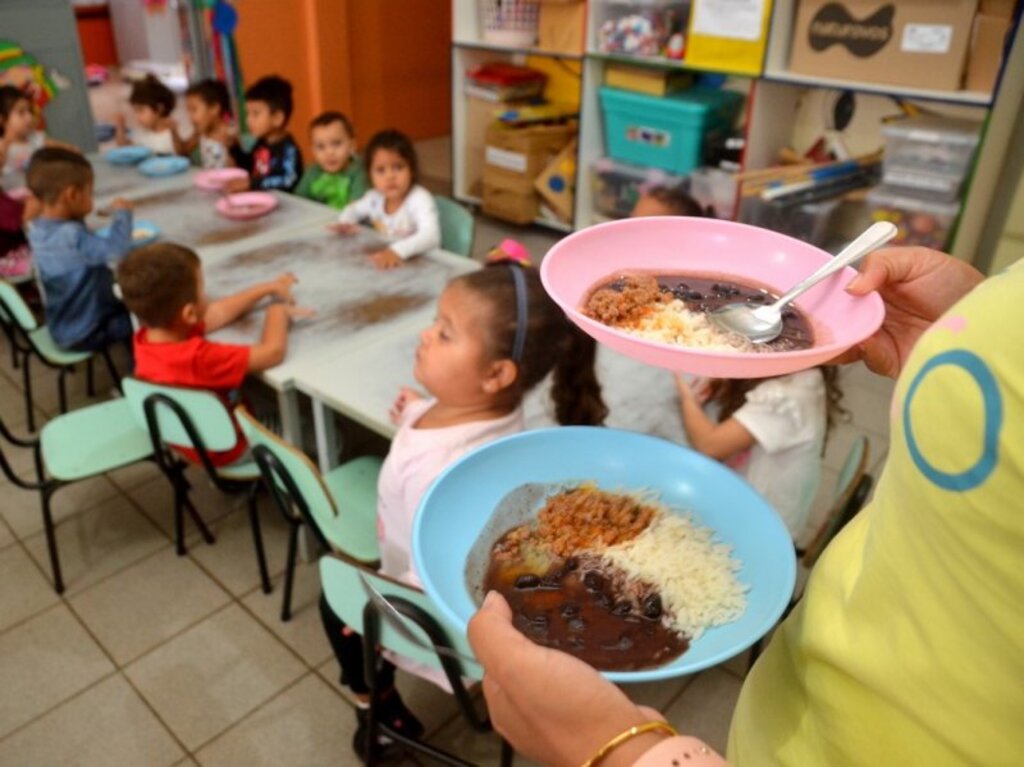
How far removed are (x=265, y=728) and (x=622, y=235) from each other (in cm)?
140

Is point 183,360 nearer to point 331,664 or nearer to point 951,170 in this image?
point 331,664

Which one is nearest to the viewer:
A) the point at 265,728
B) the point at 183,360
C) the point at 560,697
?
the point at 560,697

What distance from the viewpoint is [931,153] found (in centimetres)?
305

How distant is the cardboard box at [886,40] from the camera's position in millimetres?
2805

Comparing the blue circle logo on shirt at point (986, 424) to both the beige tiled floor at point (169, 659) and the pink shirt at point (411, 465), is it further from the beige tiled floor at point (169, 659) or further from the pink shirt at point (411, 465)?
the beige tiled floor at point (169, 659)

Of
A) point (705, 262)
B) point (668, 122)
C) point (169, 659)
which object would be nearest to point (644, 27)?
point (668, 122)

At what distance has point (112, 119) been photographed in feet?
22.0

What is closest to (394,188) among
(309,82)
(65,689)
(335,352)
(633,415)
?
(335,352)

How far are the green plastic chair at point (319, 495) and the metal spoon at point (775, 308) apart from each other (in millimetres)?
942

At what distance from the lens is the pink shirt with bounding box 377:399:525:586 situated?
56.4 inches

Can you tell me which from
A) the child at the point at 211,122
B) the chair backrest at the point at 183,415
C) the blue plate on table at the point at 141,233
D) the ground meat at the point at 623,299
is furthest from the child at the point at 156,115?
the ground meat at the point at 623,299

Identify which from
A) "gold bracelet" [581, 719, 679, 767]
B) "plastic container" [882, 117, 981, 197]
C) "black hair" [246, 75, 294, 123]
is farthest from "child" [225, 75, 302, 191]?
"gold bracelet" [581, 719, 679, 767]

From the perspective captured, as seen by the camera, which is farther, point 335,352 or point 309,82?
point 309,82

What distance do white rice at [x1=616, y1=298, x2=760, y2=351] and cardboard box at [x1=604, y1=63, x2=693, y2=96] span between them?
3211 millimetres
